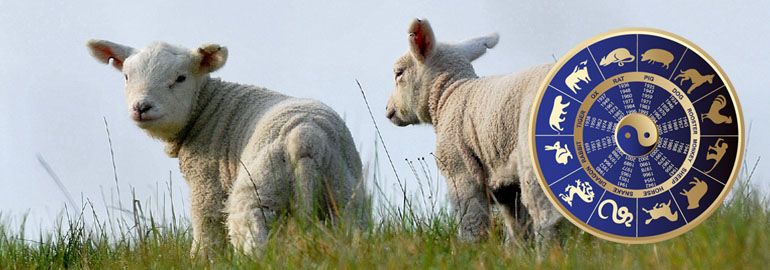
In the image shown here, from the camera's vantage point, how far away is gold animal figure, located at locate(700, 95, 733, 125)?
5617 mm

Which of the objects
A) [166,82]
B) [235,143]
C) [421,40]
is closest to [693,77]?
[421,40]

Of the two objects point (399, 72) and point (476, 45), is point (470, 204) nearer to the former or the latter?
point (399, 72)

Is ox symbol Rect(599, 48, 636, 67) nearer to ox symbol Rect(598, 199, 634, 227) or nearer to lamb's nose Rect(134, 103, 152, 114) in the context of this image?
ox symbol Rect(598, 199, 634, 227)

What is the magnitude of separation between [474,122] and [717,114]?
246 centimetres

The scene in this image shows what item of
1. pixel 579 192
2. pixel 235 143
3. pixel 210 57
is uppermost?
pixel 210 57

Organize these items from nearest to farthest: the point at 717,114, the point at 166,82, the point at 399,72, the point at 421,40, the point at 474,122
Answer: the point at 717,114 < the point at 474,122 < the point at 166,82 < the point at 421,40 < the point at 399,72

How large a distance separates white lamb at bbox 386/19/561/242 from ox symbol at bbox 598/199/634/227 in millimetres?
910

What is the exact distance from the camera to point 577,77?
232 inches

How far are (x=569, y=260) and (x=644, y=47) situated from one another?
1117 mm

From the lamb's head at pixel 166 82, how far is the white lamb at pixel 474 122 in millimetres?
1438

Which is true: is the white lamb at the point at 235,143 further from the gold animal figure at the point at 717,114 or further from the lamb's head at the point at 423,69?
the gold animal figure at the point at 717,114

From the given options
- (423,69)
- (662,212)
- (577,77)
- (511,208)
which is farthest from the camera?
(423,69)

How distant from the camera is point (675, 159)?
5719 mm

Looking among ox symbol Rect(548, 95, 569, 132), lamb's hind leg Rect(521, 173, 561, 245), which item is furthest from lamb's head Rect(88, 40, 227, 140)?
ox symbol Rect(548, 95, 569, 132)
